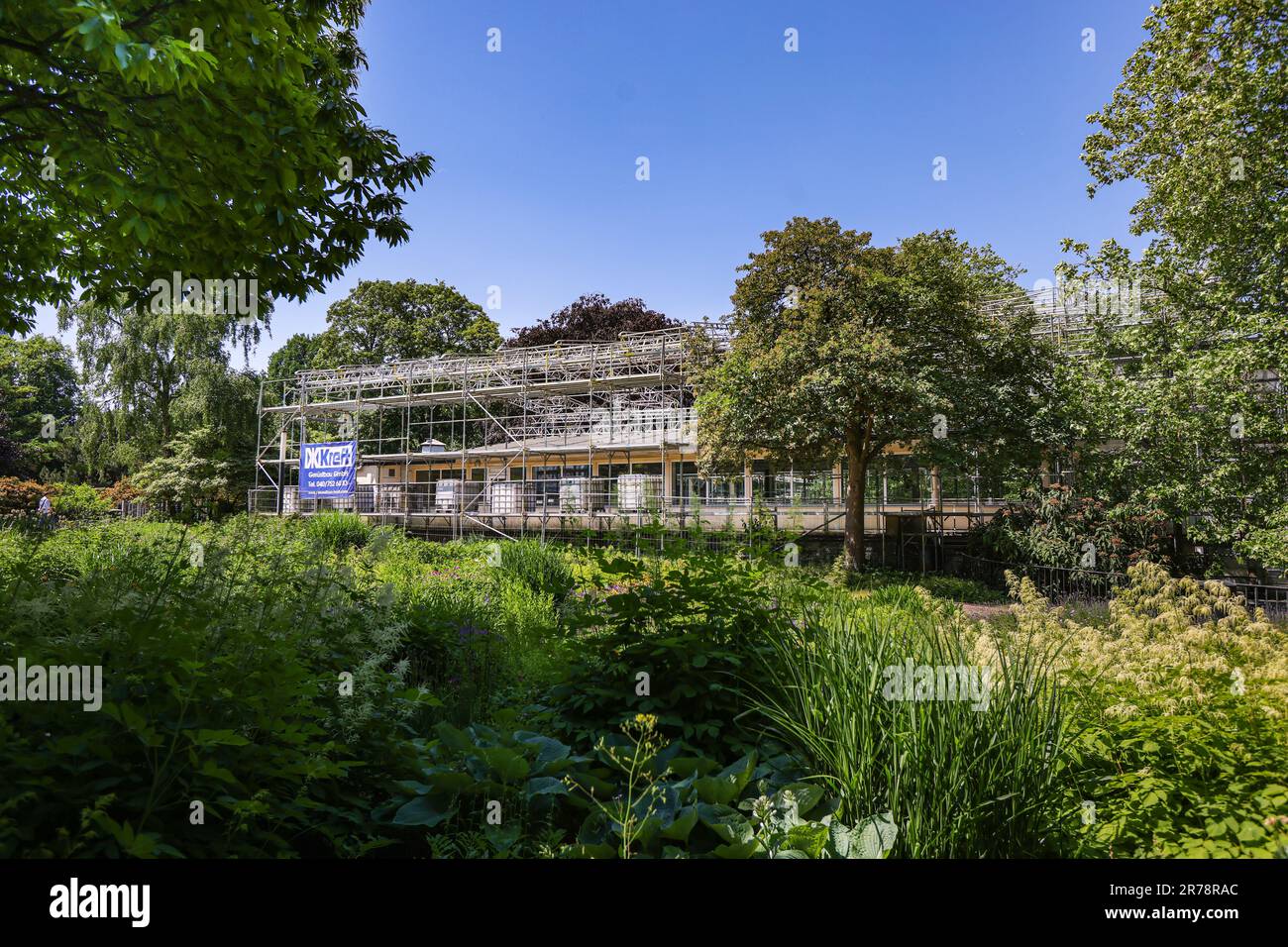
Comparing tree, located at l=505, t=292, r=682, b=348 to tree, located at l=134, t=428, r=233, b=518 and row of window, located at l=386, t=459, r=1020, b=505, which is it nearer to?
row of window, located at l=386, t=459, r=1020, b=505

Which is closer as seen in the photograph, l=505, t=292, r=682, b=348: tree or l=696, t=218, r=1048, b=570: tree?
l=696, t=218, r=1048, b=570: tree

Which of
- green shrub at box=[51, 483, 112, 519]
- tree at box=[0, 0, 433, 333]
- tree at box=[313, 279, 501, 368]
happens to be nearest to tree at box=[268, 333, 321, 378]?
tree at box=[313, 279, 501, 368]

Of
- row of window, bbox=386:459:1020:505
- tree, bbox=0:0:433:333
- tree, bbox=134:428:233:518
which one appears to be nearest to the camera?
tree, bbox=0:0:433:333

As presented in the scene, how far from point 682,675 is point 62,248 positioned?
7.88m

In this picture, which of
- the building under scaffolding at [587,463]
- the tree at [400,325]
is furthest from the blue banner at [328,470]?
the tree at [400,325]

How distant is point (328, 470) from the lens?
23953 mm

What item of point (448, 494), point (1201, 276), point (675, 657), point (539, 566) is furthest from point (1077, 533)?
point (448, 494)

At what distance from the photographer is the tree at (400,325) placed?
40156 millimetres

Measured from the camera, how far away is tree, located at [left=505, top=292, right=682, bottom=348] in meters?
36.2

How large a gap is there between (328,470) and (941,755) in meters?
24.4

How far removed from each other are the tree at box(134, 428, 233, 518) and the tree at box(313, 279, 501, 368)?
35.7 feet

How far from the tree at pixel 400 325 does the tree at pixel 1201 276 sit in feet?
105

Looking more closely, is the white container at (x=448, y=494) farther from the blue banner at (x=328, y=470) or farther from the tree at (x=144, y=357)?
the tree at (x=144, y=357)
